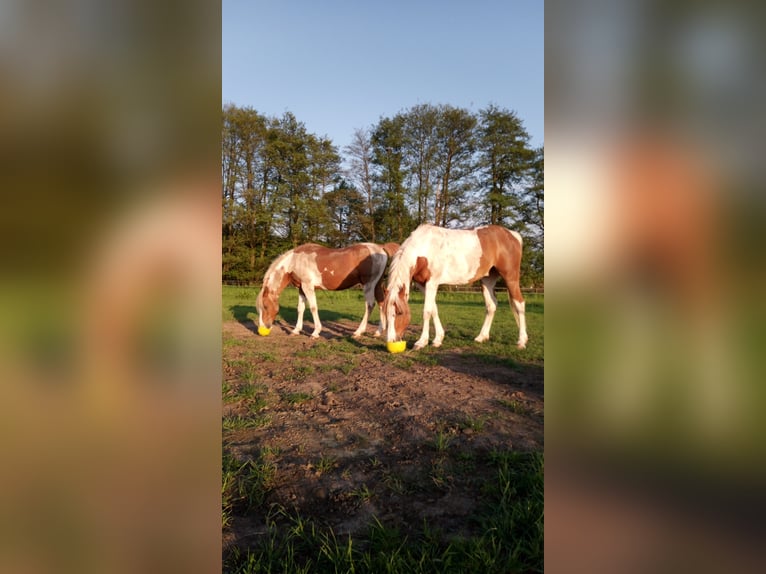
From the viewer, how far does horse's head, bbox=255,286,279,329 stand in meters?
8.92

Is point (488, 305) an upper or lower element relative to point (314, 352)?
upper

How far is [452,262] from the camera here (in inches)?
288

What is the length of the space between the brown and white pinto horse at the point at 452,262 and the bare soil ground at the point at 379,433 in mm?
1464

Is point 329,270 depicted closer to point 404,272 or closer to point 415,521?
point 404,272

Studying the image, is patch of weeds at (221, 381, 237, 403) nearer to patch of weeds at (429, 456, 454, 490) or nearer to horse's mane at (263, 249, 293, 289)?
patch of weeds at (429, 456, 454, 490)

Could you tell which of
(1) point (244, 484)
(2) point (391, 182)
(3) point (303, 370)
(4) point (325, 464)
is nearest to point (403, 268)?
(3) point (303, 370)

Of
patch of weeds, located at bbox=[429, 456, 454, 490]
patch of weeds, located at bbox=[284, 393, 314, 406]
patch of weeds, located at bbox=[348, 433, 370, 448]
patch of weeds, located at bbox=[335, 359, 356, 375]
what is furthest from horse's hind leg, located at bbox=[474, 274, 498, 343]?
patch of weeds, located at bbox=[429, 456, 454, 490]

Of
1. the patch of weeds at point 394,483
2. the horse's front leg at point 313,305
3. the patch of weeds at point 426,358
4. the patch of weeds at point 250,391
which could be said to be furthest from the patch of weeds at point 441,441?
the horse's front leg at point 313,305

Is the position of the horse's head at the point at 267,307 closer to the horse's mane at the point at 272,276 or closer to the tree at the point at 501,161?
the horse's mane at the point at 272,276

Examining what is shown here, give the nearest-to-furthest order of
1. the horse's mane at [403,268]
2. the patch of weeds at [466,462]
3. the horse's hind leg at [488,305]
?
the patch of weeds at [466,462] < the horse's mane at [403,268] < the horse's hind leg at [488,305]

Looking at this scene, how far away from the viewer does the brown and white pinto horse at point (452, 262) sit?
7.14 metres
